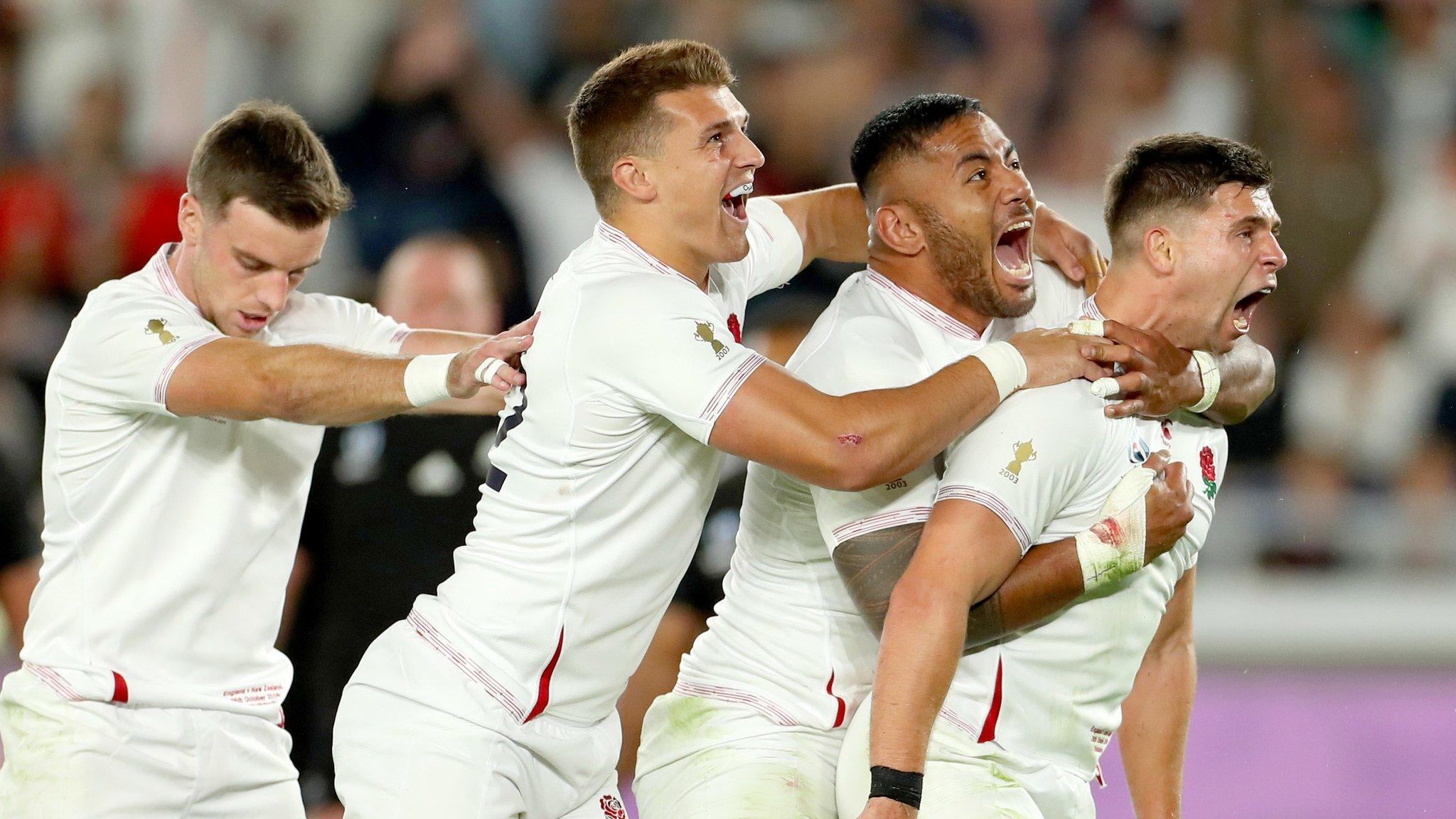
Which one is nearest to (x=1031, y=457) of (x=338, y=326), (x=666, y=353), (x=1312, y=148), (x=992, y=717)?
(x=992, y=717)

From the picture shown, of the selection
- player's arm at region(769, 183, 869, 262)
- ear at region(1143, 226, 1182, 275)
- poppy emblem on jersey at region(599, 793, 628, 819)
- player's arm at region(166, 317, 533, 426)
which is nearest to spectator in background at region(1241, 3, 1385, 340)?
player's arm at region(769, 183, 869, 262)

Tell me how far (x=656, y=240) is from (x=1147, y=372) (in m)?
1.18

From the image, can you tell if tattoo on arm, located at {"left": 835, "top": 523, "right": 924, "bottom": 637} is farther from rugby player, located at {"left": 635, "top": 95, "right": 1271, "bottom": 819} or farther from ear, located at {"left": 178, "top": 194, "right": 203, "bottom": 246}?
ear, located at {"left": 178, "top": 194, "right": 203, "bottom": 246}

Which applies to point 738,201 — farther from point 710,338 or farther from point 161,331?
point 161,331

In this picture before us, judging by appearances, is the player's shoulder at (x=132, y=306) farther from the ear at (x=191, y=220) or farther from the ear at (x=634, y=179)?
the ear at (x=634, y=179)

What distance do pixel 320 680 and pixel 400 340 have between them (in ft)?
6.25

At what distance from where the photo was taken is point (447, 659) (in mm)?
3762

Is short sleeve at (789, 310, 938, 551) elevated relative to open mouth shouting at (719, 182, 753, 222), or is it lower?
lower

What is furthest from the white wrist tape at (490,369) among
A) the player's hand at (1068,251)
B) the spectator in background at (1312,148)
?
the spectator in background at (1312,148)

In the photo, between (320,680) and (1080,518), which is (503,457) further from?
(320,680)

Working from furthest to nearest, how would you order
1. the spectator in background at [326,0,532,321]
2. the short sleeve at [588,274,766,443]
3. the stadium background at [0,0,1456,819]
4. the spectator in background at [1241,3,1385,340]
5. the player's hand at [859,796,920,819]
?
the spectator in background at [1241,3,1385,340] → the spectator in background at [326,0,532,321] → the stadium background at [0,0,1456,819] → the short sleeve at [588,274,766,443] → the player's hand at [859,796,920,819]

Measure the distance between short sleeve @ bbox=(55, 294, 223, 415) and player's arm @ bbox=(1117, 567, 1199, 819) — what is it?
8.71 feet

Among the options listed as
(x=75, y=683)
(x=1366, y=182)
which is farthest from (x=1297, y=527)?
(x=75, y=683)

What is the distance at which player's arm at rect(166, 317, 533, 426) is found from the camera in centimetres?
396
